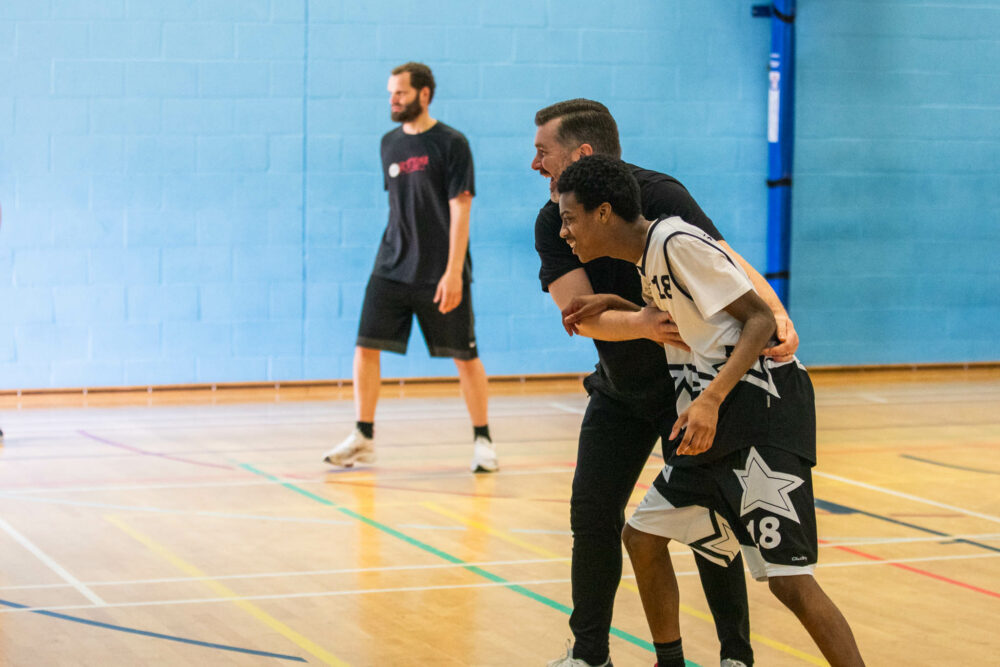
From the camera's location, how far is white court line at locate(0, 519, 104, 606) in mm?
3682

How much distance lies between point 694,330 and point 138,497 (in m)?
3.31

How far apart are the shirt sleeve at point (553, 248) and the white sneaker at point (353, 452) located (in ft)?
10.0

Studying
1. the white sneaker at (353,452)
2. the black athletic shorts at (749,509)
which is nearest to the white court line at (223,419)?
the white sneaker at (353,452)

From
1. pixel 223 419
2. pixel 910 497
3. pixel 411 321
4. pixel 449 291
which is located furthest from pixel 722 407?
pixel 223 419

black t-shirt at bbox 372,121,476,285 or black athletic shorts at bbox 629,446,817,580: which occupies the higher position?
black t-shirt at bbox 372,121,476,285

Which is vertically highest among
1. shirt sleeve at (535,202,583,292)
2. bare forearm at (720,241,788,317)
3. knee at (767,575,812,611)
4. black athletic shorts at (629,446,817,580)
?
shirt sleeve at (535,202,583,292)

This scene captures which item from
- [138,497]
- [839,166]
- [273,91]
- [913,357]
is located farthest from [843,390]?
[138,497]

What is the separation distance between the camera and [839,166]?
948 centimetres

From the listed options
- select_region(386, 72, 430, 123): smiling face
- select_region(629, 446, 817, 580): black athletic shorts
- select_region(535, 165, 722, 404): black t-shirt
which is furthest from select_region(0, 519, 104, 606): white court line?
select_region(386, 72, 430, 123): smiling face

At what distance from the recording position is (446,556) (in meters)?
4.19

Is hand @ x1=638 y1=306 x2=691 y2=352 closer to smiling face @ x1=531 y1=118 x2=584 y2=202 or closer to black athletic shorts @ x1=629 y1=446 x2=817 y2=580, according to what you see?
black athletic shorts @ x1=629 y1=446 x2=817 y2=580

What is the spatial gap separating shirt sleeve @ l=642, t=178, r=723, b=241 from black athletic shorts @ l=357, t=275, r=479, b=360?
3063 millimetres

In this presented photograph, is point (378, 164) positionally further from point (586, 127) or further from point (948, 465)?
point (586, 127)

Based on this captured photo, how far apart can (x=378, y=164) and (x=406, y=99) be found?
2.74 metres
